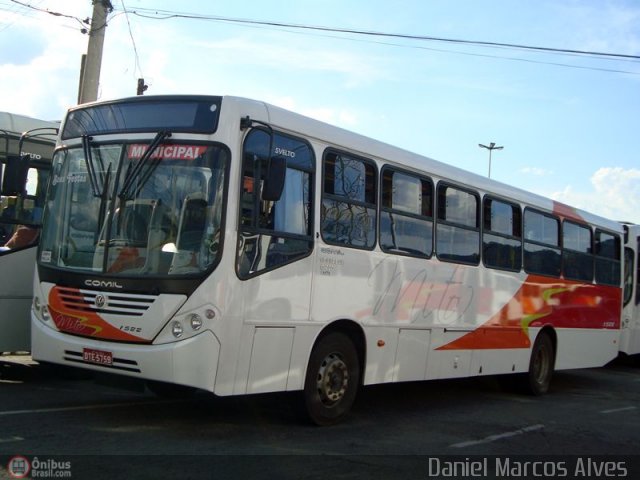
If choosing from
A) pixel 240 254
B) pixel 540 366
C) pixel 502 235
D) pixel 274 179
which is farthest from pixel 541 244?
pixel 240 254

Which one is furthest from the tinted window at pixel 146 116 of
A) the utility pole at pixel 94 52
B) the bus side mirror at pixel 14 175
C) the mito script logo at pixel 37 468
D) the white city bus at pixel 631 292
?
the white city bus at pixel 631 292

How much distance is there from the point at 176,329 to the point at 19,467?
1.64 meters

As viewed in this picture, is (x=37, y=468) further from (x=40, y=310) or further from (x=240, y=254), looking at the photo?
(x=240, y=254)

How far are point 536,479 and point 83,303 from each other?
4368mm

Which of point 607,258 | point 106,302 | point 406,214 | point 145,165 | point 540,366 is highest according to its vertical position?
point 145,165

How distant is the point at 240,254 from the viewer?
259 inches

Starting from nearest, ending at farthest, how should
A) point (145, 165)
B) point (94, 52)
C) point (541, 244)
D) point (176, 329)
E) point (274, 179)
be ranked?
1. point (176, 329)
2. point (274, 179)
3. point (145, 165)
4. point (541, 244)
5. point (94, 52)

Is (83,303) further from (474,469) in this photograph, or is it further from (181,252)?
(474,469)

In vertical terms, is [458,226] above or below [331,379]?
above

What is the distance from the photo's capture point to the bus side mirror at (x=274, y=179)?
6.55 m

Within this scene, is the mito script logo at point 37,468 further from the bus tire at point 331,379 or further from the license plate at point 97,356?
the bus tire at point 331,379

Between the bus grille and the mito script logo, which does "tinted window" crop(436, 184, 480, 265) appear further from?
the mito script logo

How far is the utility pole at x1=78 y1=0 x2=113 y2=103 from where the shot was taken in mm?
14555

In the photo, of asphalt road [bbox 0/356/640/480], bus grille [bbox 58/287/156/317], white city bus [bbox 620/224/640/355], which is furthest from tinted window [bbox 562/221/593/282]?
bus grille [bbox 58/287/156/317]
